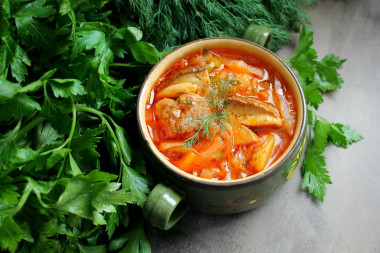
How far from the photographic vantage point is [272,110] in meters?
1.69

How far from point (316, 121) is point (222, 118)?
0.60 meters

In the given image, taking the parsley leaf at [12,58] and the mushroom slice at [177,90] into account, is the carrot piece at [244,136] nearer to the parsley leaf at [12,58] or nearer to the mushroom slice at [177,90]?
the mushroom slice at [177,90]

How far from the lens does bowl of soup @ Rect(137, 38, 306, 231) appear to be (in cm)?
161

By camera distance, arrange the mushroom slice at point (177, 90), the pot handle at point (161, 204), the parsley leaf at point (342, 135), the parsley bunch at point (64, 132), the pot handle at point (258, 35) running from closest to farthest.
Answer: the parsley bunch at point (64, 132), the pot handle at point (161, 204), the mushroom slice at point (177, 90), the pot handle at point (258, 35), the parsley leaf at point (342, 135)

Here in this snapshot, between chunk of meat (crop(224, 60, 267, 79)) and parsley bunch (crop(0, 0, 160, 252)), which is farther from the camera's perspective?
chunk of meat (crop(224, 60, 267, 79))

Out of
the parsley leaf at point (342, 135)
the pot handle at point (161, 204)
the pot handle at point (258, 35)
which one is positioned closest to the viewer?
the pot handle at point (161, 204)

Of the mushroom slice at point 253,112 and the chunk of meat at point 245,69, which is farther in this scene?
the chunk of meat at point 245,69

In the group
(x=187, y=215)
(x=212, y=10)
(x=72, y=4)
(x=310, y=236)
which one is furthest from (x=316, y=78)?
(x=72, y=4)

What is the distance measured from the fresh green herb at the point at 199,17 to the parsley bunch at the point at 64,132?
22 cm

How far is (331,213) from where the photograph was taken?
78.4 inches

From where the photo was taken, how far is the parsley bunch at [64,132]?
1479 mm

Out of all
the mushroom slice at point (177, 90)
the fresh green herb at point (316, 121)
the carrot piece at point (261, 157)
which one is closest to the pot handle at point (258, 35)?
the fresh green herb at point (316, 121)

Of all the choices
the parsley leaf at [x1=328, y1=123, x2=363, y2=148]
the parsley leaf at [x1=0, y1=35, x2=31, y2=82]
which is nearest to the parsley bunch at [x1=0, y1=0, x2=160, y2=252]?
the parsley leaf at [x1=0, y1=35, x2=31, y2=82]

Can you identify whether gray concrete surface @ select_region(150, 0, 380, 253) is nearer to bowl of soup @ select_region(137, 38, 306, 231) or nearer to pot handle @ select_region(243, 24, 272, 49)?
bowl of soup @ select_region(137, 38, 306, 231)
